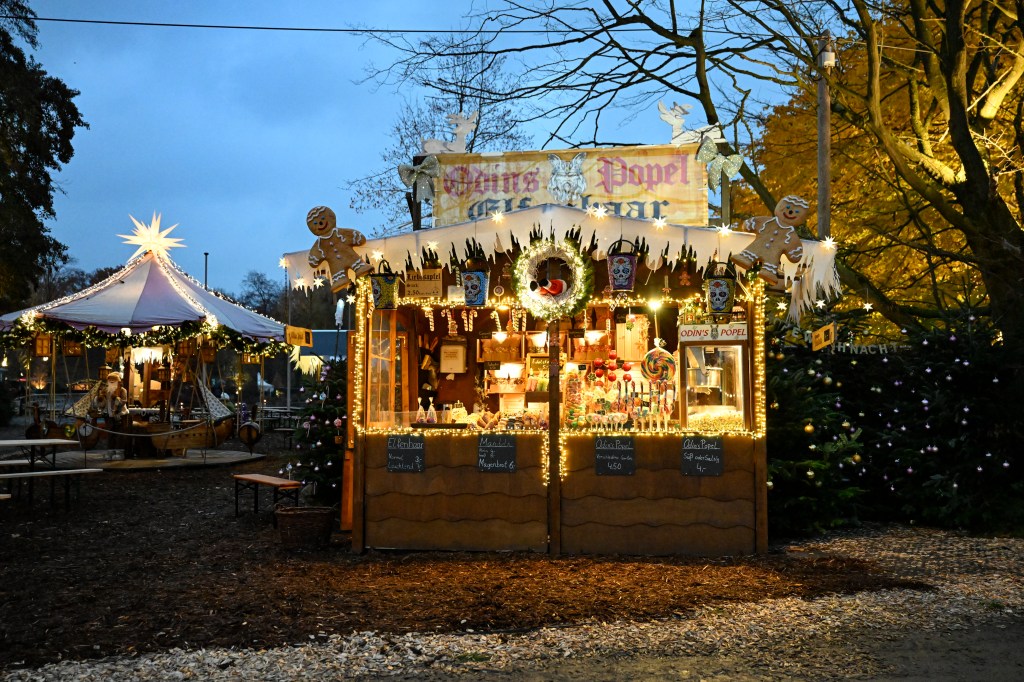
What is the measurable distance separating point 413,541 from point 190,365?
530 inches

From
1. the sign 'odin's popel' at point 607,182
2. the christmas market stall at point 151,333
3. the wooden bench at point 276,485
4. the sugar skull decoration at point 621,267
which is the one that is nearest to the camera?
the sugar skull decoration at point 621,267

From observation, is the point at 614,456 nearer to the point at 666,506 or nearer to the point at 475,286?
the point at 666,506

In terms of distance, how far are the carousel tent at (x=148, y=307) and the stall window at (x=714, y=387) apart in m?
10.5

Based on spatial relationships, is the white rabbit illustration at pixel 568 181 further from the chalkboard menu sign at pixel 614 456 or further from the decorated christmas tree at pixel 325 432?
the decorated christmas tree at pixel 325 432

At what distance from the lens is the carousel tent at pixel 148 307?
14891 mm

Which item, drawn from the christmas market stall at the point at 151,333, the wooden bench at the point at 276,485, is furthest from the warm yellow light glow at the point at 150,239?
the wooden bench at the point at 276,485

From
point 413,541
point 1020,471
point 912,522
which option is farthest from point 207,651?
point 1020,471

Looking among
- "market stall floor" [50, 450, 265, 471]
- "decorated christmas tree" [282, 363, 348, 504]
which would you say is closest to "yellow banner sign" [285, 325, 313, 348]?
"decorated christmas tree" [282, 363, 348, 504]

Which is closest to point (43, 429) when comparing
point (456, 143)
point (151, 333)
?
point (151, 333)

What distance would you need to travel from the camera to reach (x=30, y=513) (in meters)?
10.2

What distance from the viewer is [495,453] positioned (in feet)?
25.0

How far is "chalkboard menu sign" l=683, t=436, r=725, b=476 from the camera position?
745 cm

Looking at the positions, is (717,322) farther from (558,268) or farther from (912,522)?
(912,522)

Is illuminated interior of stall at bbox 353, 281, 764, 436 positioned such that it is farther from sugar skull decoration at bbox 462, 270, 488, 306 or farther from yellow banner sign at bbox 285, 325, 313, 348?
yellow banner sign at bbox 285, 325, 313, 348
